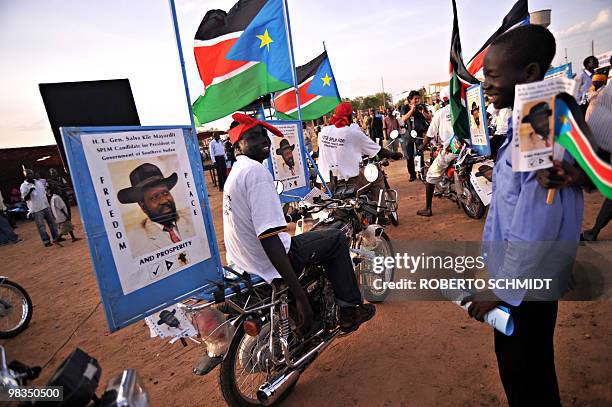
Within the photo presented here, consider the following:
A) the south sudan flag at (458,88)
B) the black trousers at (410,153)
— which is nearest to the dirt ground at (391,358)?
the south sudan flag at (458,88)

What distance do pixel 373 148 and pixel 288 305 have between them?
120 inches

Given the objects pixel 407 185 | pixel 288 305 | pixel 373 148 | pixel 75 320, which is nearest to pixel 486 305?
pixel 288 305

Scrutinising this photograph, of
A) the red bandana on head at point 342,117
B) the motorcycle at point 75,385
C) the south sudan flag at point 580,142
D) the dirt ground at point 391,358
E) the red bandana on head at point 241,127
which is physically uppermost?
the red bandana on head at point 342,117

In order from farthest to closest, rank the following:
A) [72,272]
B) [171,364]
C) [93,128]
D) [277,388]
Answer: [72,272], [171,364], [277,388], [93,128]

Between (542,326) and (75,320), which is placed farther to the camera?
(75,320)

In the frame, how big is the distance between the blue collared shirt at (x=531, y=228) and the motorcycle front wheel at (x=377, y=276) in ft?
7.12

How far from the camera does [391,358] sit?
280 cm

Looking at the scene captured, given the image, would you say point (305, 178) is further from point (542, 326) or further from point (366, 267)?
point (542, 326)

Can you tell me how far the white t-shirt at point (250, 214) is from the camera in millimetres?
2062

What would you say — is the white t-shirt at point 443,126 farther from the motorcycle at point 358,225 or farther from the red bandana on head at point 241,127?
the red bandana on head at point 241,127

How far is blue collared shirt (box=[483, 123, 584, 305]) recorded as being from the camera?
1.24 m

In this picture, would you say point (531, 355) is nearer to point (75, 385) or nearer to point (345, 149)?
point (75, 385)

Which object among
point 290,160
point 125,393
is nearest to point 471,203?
point 290,160

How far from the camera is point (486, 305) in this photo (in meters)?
1.41
